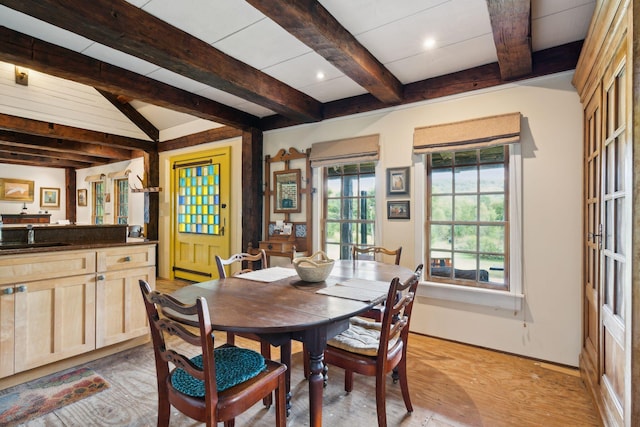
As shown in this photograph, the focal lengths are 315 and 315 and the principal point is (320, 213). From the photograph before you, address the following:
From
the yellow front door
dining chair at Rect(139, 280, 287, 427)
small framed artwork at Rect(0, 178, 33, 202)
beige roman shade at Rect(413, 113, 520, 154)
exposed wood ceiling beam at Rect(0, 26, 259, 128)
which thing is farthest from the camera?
small framed artwork at Rect(0, 178, 33, 202)

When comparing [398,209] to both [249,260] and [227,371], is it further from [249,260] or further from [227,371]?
[227,371]

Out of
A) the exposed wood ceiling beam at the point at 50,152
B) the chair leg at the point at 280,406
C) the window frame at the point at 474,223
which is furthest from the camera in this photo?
the exposed wood ceiling beam at the point at 50,152

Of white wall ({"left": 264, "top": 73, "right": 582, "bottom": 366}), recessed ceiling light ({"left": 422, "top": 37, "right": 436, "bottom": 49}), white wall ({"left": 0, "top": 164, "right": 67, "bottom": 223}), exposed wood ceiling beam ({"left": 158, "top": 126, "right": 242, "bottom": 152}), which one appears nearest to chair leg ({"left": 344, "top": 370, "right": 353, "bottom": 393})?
white wall ({"left": 264, "top": 73, "right": 582, "bottom": 366})

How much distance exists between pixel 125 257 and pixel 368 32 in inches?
107

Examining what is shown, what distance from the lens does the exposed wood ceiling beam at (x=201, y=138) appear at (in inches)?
184

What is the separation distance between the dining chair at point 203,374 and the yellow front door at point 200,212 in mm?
3397

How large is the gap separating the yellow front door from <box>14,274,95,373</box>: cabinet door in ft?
7.68

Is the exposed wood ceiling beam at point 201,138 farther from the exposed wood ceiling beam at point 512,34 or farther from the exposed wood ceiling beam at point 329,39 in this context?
the exposed wood ceiling beam at point 512,34

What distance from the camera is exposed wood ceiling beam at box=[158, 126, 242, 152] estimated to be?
4684 millimetres

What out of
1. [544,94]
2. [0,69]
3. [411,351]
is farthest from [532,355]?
[0,69]

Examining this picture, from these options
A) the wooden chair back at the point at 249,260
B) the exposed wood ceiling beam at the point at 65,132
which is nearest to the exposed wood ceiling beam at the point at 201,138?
the exposed wood ceiling beam at the point at 65,132

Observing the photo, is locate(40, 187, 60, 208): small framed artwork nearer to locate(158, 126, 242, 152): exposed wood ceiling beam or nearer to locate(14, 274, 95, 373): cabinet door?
locate(158, 126, 242, 152): exposed wood ceiling beam

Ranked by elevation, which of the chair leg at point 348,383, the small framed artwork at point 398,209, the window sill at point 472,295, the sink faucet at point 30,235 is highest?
the small framed artwork at point 398,209

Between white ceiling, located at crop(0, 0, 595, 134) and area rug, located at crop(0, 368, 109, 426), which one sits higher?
white ceiling, located at crop(0, 0, 595, 134)
